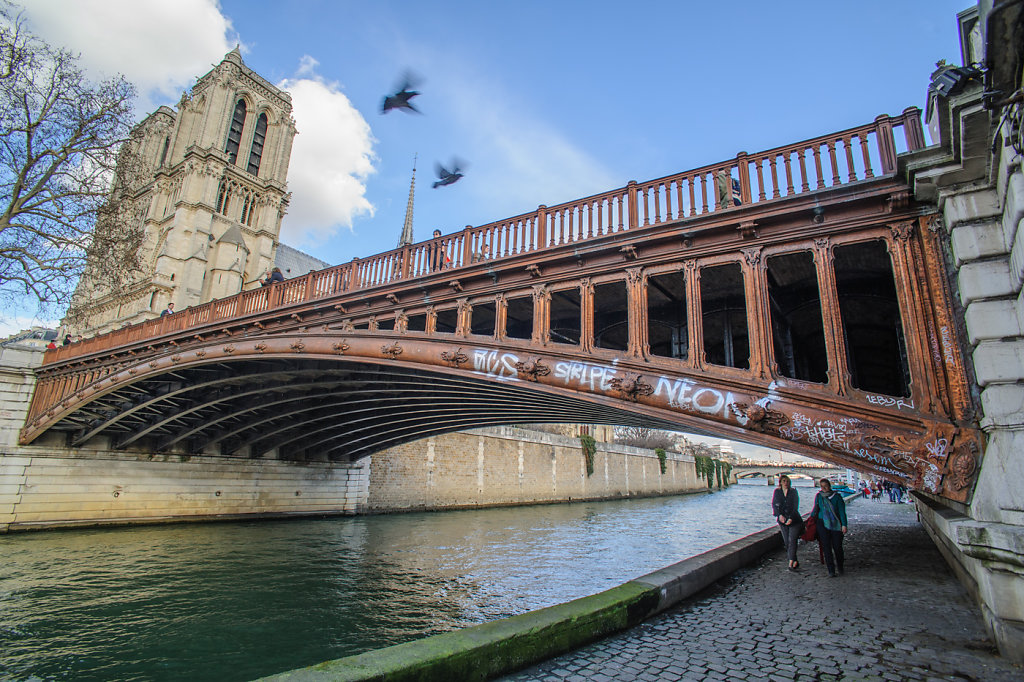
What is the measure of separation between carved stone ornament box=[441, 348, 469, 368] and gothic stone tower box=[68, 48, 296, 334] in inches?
1279

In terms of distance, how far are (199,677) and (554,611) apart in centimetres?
379

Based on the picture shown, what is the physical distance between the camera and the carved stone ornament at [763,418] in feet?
18.8

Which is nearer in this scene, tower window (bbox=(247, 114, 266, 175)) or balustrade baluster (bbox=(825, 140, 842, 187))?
balustrade baluster (bbox=(825, 140, 842, 187))

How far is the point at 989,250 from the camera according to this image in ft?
15.6

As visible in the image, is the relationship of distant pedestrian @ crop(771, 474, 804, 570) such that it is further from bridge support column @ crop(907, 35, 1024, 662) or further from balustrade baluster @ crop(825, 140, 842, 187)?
balustrade baluster @ crop(825, 140, 842, 187)

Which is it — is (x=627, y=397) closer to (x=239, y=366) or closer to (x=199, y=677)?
(x=199, y=677)

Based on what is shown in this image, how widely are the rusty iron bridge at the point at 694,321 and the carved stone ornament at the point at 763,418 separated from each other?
2 cm

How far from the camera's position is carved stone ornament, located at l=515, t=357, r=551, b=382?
25.6ft

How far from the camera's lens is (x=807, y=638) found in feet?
15.9

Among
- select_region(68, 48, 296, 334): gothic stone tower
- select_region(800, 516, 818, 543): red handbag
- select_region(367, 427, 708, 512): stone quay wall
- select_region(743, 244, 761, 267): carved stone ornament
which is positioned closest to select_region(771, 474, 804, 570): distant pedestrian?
select_region(800, 516, 818, 543): red handbag

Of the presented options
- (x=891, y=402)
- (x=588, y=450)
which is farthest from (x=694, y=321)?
(x=588, y=450)

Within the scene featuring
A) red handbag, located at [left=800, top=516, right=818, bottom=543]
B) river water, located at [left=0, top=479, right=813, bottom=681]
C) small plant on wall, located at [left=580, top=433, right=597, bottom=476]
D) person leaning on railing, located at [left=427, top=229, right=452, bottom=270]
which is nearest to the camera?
river water, located at [left=0, top=479, right=813, bottom=681]

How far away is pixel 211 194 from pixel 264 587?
36.9 m

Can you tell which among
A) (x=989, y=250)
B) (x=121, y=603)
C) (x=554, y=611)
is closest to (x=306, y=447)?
(x=121, y=603)
